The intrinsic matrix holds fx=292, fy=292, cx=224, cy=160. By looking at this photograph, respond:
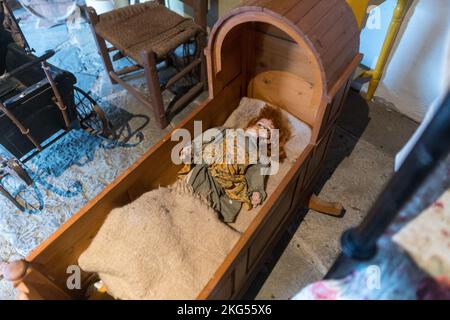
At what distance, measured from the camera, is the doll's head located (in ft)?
4.56

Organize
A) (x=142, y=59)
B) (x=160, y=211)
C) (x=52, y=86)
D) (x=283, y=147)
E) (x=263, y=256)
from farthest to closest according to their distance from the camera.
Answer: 1. (x=142, y=59)
2. (x=283, y=147)
3. (x=52, y=86)
4. (x=263, y=256)
5. (x=160, y=211)

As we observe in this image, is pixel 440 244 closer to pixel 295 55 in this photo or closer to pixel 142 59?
pixel 295 55

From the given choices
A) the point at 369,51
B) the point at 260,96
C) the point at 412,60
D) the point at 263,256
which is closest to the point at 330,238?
the point at 263,256

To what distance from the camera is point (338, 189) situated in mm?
1628

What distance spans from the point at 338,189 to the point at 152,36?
1.42 meters

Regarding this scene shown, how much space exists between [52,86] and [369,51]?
1.95 meters

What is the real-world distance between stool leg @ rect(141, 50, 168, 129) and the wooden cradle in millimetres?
466

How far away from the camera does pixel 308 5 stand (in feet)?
3.19

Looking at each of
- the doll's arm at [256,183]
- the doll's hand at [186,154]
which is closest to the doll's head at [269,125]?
the doll's arm at [256,183]

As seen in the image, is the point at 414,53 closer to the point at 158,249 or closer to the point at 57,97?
the point at 158,249

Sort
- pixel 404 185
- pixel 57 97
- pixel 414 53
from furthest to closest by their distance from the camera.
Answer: pixel 414 53, pixel 57 97, pixel 404 185

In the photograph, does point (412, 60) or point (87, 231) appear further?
point (412, 60)

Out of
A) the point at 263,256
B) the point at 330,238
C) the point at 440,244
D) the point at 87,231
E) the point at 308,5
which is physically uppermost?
the point at 308,5

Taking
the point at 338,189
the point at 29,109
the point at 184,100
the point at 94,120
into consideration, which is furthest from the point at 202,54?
the point at 338,189
